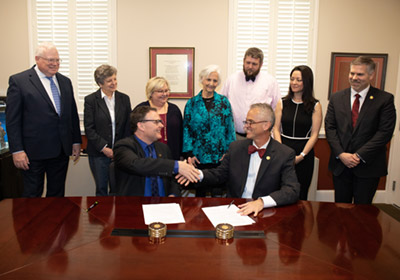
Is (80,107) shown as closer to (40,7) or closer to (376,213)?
(40,7)

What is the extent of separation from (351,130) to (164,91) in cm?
187

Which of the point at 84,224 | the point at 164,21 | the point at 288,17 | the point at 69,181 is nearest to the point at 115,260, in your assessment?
the point at 84,224

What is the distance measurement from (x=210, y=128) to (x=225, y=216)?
157 centimetres

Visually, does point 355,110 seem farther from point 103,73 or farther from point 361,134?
point 103,73

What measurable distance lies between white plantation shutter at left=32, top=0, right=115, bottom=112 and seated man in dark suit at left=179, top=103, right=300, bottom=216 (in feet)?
9.44

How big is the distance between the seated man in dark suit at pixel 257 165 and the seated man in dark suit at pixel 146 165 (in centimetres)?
16

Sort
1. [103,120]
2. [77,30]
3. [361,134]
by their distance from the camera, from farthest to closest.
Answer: [77,30], [103,120], [361,134]

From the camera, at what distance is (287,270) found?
139 centimetres

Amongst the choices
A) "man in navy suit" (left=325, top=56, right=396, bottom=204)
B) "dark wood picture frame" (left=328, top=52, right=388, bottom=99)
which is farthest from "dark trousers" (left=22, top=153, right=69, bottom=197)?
"dark wood picture frame" (left=328, top=52, right=388, bottom=99)

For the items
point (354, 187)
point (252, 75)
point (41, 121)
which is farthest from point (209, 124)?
point (41, 121)

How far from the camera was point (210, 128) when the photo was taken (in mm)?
3379

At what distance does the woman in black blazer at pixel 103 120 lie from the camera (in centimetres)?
345

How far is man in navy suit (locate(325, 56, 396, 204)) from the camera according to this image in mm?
2891

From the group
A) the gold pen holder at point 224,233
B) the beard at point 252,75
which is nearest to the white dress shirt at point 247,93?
the beard at point 252,75
